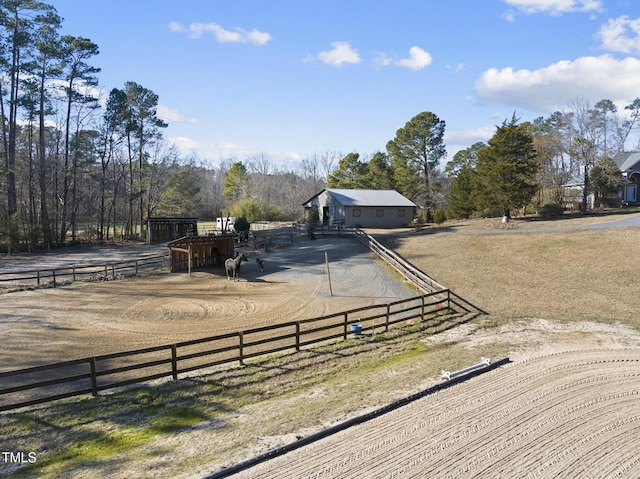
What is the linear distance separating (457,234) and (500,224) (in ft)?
16.9

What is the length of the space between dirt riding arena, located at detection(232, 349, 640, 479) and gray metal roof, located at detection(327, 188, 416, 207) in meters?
33.5

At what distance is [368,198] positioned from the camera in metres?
44.5

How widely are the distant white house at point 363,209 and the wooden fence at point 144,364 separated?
27.3 meters

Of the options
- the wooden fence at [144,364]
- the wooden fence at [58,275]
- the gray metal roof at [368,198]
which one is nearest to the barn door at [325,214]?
the gray metal roof at [368,198]

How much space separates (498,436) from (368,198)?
38.4 m

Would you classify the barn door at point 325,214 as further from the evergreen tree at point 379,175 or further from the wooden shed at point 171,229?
the evergreen tree at point 379,175

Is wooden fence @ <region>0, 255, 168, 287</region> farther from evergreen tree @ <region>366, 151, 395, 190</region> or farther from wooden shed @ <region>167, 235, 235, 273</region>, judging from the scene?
evergreen tree @ <region>366, 151, 395, 190</region>

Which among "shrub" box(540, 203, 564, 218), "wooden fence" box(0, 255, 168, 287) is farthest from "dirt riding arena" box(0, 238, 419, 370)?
"shrub" box(540, 203, 564, 218)

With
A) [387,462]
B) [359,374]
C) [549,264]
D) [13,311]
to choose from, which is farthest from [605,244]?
[13,311]

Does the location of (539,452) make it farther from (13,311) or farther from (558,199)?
(558,199)

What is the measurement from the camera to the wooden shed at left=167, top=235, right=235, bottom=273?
24203mm

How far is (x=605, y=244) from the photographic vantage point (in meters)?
23.4

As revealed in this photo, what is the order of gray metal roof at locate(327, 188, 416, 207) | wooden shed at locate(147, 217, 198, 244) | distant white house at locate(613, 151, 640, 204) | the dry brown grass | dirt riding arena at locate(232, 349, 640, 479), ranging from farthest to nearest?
distant white house at locate(613, 151, 640, 204), gray metal roof at locate(327, 188, 416, 207), wooden shed at locate(147, 217, 198, 244), the dry brown grass, dirt riding arena at locate(232, 349, 640, 479)

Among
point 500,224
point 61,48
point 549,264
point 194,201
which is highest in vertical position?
point 61,48
